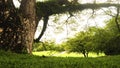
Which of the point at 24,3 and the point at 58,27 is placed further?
the point at 58,27

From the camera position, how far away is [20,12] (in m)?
16.5

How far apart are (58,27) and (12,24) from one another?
14.4 meters

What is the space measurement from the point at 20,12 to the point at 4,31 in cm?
179

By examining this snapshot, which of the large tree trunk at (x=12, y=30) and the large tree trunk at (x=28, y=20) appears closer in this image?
the large tree trunk at (x=12, y=30)

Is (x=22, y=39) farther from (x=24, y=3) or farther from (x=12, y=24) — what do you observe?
(x=24, y=3)

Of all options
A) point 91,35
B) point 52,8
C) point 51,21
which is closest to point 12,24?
point 52,8

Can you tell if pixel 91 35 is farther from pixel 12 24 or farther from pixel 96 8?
pixel 12 24

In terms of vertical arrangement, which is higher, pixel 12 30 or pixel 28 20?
pixel 28 20

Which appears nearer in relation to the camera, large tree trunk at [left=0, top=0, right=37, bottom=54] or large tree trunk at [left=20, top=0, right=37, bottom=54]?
large tree trunk at [left=0, top=0, right=37, bottom=54]

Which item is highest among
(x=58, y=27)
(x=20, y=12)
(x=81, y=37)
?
(x=20, y=12)

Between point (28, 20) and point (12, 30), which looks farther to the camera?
point (28, 20)

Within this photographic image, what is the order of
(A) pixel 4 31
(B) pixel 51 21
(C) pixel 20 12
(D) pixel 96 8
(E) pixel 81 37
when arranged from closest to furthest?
1. (A) pixel 4 31
2. (C) pixel 20 12
3. (D) pixel 96 8
4. (B) pixel 51 21
5. (E) pixel 81 37

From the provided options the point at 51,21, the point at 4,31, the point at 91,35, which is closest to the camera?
the point at 4,31

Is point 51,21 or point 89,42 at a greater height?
point 51,21
